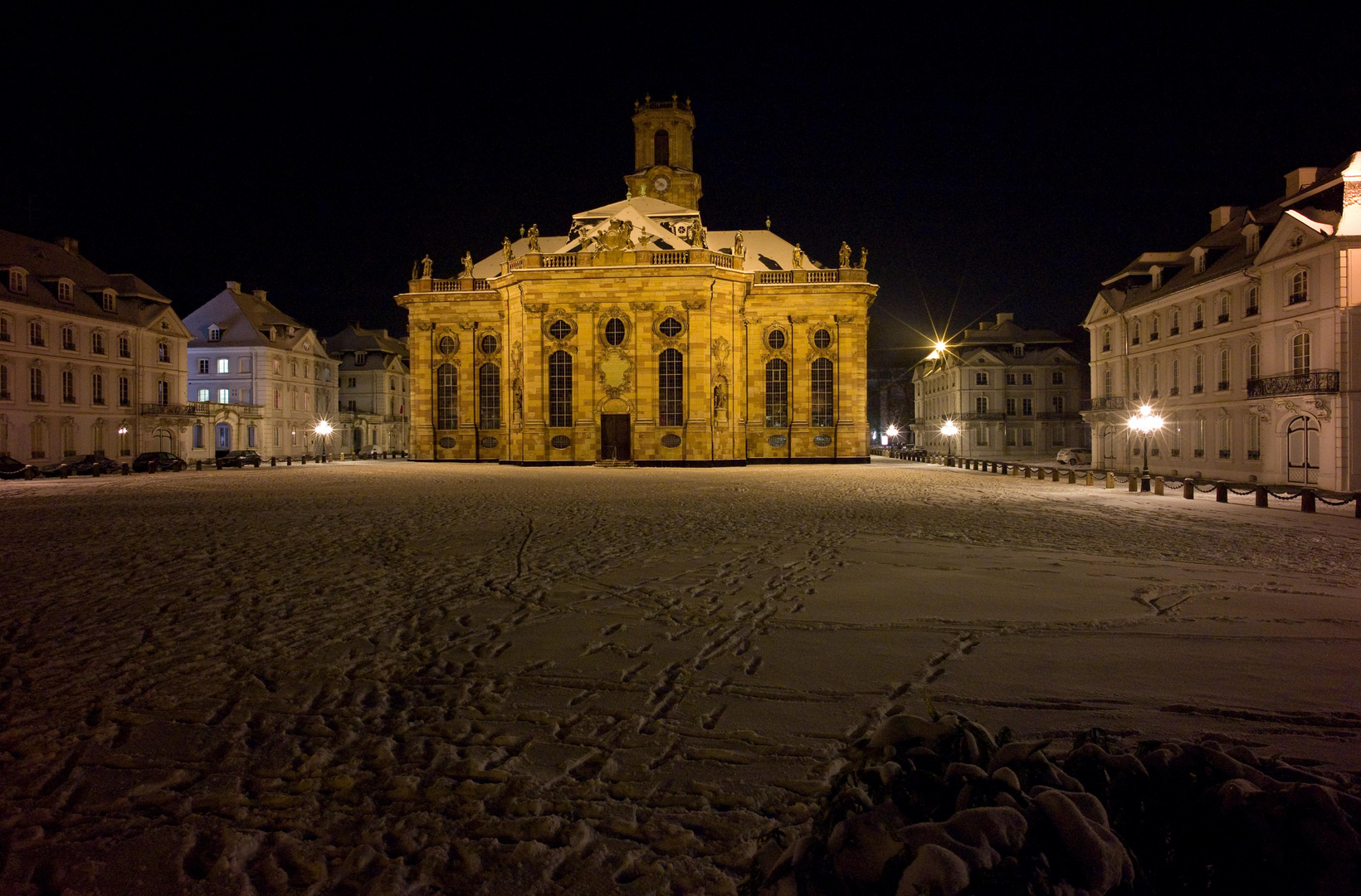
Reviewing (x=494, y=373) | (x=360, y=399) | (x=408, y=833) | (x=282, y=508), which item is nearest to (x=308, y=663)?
(x=408, y=833)

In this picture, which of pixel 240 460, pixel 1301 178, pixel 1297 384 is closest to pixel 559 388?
pixel 240 460

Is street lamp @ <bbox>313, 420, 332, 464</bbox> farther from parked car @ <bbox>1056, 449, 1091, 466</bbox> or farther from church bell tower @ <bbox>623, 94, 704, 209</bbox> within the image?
parked car @ <bbox>1056, 449, 1091, 466</bbox>

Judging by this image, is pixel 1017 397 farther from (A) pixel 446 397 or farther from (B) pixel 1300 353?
(A) pixel 446 397

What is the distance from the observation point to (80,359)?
43531mm

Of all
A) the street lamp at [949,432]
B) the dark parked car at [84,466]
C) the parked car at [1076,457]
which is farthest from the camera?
the street lamp at [949,432]

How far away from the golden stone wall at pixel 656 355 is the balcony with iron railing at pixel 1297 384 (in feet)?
77.6

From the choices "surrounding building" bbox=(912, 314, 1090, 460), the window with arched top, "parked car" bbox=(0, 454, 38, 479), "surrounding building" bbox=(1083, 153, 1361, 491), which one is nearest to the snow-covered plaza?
"surrounding building" bbox=(1083, 153, 1361, 491)

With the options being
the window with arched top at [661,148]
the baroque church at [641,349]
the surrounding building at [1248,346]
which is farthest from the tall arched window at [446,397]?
the surrounding building at [1248,346]

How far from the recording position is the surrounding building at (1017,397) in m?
61.5

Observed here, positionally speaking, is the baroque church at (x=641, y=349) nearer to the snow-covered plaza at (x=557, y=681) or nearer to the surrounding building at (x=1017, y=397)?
the surrounding building at (x=1017, y=397)

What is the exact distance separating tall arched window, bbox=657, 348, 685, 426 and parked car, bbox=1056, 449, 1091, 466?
2262cm

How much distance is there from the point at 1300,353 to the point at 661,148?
48.3m

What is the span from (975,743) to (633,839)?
199cm

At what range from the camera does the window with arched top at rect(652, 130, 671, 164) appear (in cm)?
6241
